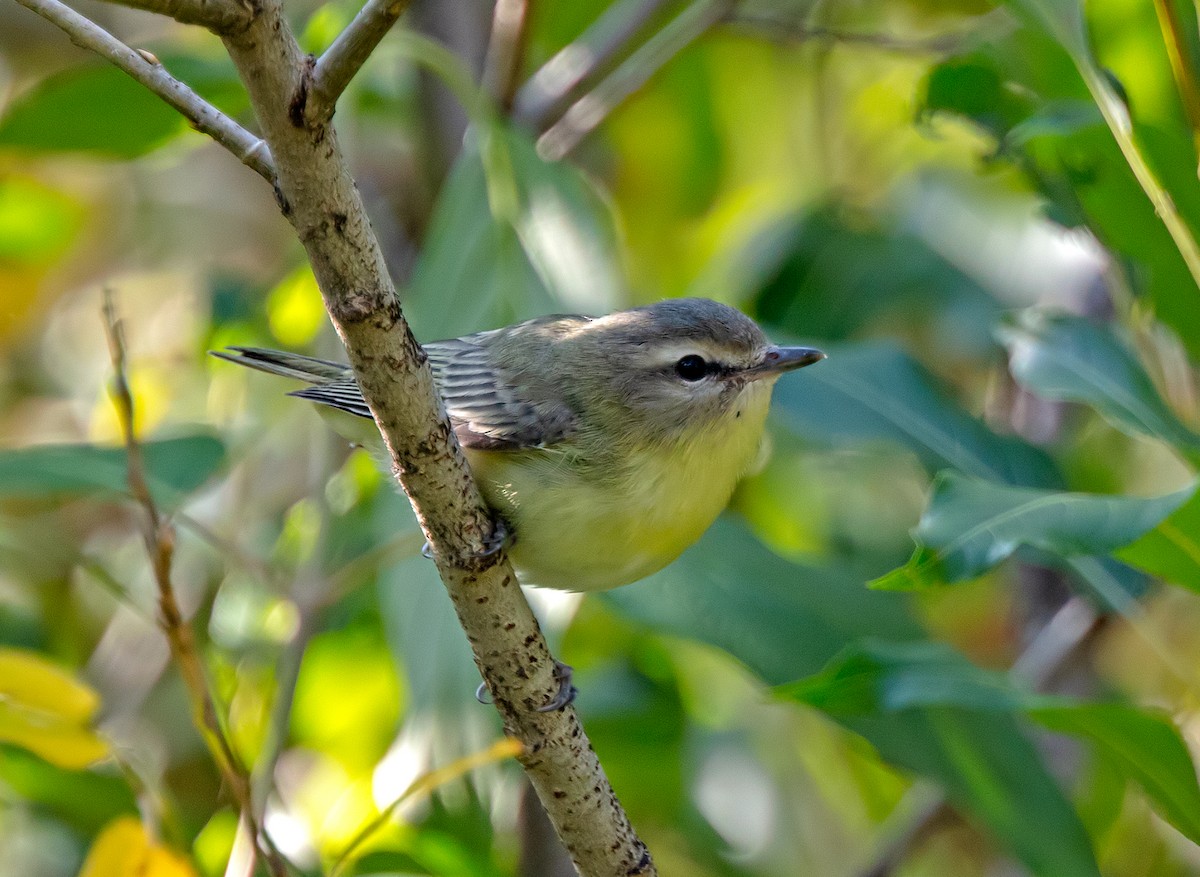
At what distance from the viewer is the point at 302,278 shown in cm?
388

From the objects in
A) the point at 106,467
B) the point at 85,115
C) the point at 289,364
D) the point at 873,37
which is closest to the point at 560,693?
the point at 106,467

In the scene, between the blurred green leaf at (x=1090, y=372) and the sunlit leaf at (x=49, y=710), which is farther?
the blurred green leaf at (x=1090, y=372)

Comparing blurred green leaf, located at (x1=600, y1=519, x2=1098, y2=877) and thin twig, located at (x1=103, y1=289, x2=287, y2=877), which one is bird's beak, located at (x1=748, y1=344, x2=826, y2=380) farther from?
thin twig, located at (x1=103, y1=289, x2=287, y2=877)

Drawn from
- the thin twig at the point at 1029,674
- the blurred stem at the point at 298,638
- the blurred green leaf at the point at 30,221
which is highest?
the blurred green leaf at the point at 30,221

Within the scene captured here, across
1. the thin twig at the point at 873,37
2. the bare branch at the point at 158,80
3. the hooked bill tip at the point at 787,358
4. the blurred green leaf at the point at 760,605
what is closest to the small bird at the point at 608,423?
the hooked bill tip at the point at 787,358

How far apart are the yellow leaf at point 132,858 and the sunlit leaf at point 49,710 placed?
164mm

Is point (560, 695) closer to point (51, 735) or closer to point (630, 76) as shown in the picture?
point (51, 735)

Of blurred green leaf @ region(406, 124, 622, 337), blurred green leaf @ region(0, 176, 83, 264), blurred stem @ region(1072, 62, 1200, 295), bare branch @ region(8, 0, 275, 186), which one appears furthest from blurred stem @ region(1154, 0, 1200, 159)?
blurred green leaf @ region(0, 176, 83, 264)

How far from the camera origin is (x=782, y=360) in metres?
2.87

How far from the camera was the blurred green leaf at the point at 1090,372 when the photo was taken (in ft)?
8.75

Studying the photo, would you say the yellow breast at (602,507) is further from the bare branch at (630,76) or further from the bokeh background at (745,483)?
the bare branch at (630,76)

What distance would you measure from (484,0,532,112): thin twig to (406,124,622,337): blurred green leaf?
0.57m

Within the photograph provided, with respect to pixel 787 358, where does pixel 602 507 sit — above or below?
below

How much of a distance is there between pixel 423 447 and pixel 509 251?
1.54 metres
